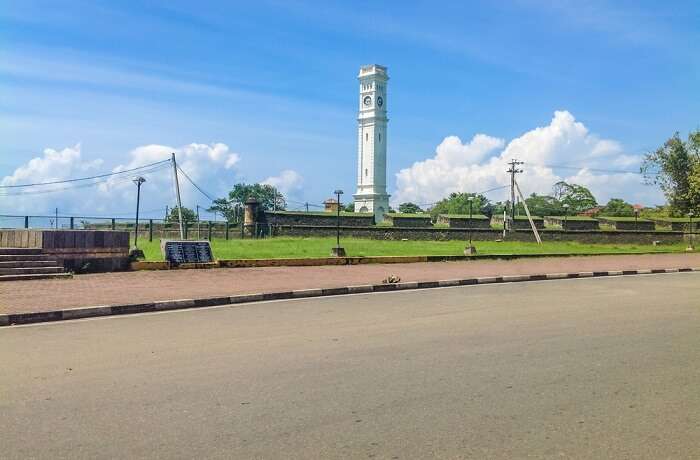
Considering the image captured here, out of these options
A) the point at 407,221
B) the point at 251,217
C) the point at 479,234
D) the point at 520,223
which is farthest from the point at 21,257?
the point at 520,223

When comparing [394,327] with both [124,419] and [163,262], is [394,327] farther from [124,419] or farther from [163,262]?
[163,262]

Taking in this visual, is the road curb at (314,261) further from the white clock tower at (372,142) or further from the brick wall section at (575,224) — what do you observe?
the white clock tower at (372,142)

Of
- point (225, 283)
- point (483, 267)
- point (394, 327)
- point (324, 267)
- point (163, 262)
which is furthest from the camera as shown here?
point (483, 267)

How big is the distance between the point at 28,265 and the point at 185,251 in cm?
420

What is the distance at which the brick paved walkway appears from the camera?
1109cm

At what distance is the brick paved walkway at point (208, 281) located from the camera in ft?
36.4

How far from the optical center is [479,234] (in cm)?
3934

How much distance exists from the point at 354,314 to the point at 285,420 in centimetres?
568

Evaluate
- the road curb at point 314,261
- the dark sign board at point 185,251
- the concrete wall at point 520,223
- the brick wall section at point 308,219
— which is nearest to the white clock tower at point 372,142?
the concrete wall at point 520,223

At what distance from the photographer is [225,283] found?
561 inches

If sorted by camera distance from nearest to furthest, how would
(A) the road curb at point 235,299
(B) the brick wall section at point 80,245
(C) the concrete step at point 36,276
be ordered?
(A) the road curb at point 235,299 → (C) the concrete step at point 36,276 → (B) the brick wall section at point 80,245

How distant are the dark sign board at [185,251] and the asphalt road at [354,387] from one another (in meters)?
7.41

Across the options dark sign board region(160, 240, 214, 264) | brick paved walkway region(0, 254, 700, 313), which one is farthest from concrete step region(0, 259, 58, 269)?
dark sign board region(160, 240, 214, 264)

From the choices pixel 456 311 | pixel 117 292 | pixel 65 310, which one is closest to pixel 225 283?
pixel 117 292
